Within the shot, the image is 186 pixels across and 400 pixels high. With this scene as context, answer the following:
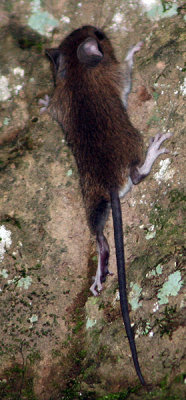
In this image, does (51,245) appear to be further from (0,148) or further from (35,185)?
(0,148)

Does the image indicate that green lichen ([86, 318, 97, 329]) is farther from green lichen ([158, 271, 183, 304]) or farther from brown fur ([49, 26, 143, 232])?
brown fur ([49, 26, 143, 232])

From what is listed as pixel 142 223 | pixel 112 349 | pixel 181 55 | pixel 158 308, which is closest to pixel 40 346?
pixel 112 349

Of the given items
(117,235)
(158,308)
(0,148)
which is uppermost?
(0,148)

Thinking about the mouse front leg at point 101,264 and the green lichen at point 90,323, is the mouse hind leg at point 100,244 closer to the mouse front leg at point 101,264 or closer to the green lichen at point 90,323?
the mouse front leg at point 101,264

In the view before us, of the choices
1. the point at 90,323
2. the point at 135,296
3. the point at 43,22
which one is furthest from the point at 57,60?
the point at 90,323

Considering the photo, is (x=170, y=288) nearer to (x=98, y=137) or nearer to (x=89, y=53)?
(x=98, y=137)
